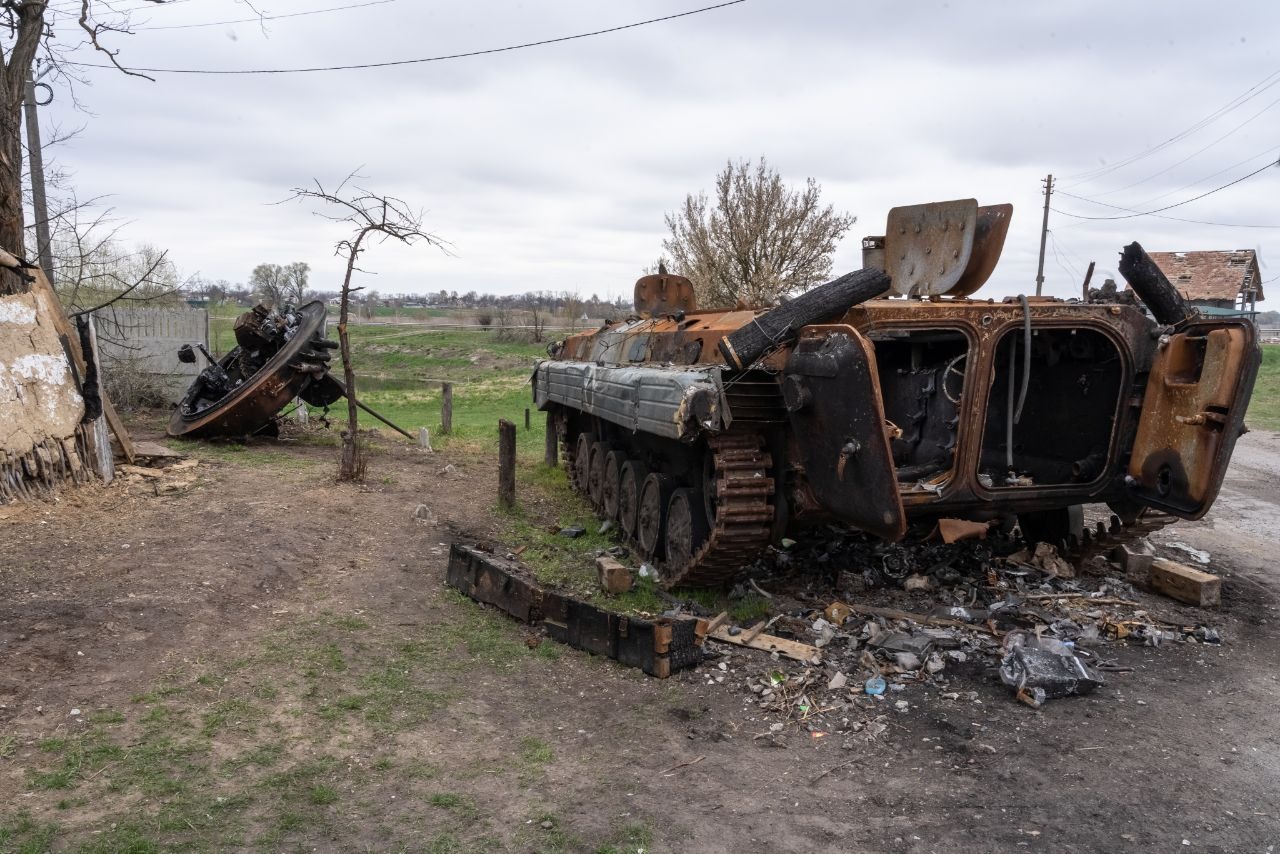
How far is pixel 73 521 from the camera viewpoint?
7.80m

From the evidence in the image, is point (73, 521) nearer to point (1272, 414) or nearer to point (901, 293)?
point (901, 293)

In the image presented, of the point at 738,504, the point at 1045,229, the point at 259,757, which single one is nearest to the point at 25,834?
the point at 259,757

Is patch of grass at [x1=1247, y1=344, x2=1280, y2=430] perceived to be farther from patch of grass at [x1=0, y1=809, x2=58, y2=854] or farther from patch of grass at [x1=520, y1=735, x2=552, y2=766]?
patch of grass at [x1=0, y1=809, x2=58, y2=854]

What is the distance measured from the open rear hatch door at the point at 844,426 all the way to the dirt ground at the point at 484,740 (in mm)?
1112

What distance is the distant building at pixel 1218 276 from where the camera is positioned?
36500 millimetres

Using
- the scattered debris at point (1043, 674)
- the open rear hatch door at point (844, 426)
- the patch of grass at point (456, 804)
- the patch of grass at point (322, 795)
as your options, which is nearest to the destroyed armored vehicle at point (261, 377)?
the open rear hatch door at point (844, 426)

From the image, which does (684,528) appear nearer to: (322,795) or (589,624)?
(589,624)

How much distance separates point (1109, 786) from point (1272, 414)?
A: 64.4 feet

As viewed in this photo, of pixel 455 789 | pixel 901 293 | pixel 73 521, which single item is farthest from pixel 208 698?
pixel 901 293

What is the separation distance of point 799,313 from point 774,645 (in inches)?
78.4

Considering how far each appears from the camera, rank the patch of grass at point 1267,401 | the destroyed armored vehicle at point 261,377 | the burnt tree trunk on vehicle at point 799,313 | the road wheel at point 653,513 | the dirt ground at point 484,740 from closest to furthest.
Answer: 1. the dirt ground at point 484,740
2. the burnt tree trunk on vehicle at point 799,313
3. the road wheel at point 653,513
4. the destroyed armored vehicle at point 261,377
5. the patch of grass at point 1267,401

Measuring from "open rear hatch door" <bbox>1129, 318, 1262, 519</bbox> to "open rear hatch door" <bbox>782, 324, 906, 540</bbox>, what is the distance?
6.25 ft

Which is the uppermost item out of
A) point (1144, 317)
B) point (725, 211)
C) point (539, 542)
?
point (725, 211)

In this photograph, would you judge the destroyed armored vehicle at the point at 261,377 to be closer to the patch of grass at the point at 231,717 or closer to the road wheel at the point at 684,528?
the road wheel at the point at 684,528
